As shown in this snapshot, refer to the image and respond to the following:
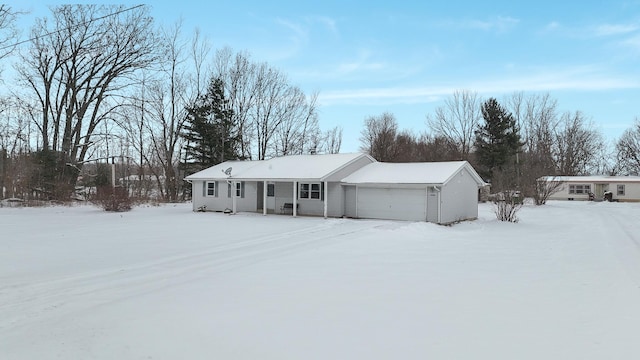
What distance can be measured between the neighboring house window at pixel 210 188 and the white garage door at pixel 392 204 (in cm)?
921

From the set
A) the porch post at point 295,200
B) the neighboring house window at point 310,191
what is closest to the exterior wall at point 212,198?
the porch post at point 295,200

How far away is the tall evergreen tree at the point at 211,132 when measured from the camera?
35.2m

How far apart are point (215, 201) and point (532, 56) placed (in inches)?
743

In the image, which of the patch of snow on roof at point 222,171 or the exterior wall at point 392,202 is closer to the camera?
the exterior wall at point 392,202

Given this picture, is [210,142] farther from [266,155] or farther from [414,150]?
[414,150]

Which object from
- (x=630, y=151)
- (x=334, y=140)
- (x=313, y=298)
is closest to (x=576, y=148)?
(x=630, y=151)

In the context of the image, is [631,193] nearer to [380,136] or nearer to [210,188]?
[380,136]

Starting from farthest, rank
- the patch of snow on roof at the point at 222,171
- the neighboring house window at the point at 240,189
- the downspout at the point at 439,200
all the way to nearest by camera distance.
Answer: the patch of snow on roof at the point at 222,171 < the neighboring house window at the point at 240,189 < the downspout at the point at 439,200

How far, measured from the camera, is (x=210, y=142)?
116 feet

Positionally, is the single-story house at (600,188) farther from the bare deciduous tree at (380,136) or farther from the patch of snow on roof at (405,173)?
the patch of snow on roof at (405,173)

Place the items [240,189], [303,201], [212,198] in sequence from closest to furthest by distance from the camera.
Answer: [303,201], [240,189], [212,198]

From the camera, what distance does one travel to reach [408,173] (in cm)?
1969

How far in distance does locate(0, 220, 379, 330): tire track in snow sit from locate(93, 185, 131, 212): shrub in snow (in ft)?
45.6

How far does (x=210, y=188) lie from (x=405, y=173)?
38.1ft
